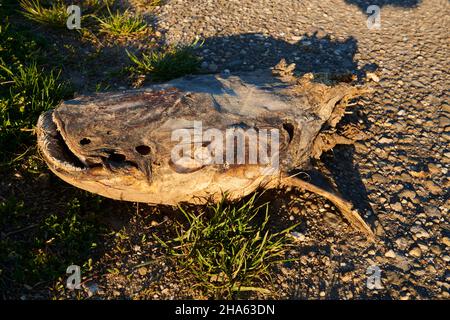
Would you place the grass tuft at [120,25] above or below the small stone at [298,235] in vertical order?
above

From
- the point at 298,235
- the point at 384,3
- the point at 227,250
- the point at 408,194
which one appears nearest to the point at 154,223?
the point at 227,250

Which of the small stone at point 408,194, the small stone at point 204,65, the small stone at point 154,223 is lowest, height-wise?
the small stone at point 408,194

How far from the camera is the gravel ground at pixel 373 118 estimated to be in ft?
11.6

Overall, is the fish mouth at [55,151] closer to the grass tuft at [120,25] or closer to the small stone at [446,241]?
the grass tuft at [120,25]

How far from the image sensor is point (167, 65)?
4.89 m

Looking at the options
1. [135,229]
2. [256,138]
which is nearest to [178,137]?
[256,138]

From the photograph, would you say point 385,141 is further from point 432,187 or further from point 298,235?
point 298,235

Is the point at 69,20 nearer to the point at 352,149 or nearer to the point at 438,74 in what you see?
the point at 352,149

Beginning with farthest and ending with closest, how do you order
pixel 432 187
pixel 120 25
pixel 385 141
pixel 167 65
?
pixel 120 25 → pixel 167 65 → pixel 385 141 → pixel 432 187

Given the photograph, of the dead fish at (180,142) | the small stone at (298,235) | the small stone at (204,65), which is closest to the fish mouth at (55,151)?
the dead fish at (180,142)

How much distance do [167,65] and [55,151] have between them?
1935mm

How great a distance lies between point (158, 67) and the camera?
16.1ft

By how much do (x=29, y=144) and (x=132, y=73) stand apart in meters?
1.41

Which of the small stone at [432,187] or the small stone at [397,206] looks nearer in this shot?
the small stone at [397,206]
